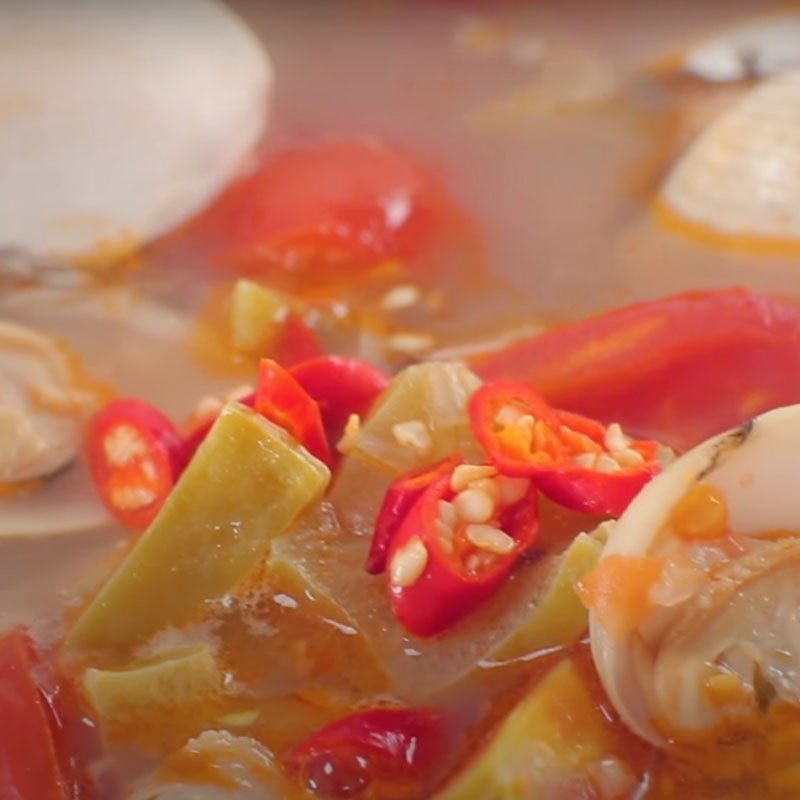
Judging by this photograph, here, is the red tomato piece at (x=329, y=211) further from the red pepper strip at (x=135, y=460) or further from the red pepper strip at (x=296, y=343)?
the red pepper strip at (x=135, y=460)

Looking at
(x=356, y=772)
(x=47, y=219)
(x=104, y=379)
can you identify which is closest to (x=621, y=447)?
(x=356, y=772)

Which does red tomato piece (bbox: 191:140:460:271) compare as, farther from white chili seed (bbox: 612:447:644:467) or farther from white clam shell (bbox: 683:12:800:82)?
white chili seed (bbox: 612:447:644:467)

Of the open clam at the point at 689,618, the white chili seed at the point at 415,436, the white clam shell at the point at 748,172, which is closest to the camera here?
the open clam at the point at 689,618

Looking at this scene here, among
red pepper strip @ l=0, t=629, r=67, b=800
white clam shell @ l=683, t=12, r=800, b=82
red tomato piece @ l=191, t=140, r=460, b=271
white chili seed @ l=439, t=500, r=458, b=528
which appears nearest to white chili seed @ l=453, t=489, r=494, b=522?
white chili seed @ l=439, t=500, r=458, b=528

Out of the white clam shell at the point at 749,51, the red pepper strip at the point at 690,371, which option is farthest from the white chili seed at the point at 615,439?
the white clam shell at the point at 749,51

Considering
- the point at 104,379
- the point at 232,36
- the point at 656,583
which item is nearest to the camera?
the point at 656,583

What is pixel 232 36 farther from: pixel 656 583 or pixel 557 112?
pixel 656 583

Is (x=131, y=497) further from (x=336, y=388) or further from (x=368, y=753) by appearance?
(x=368, y=753)
